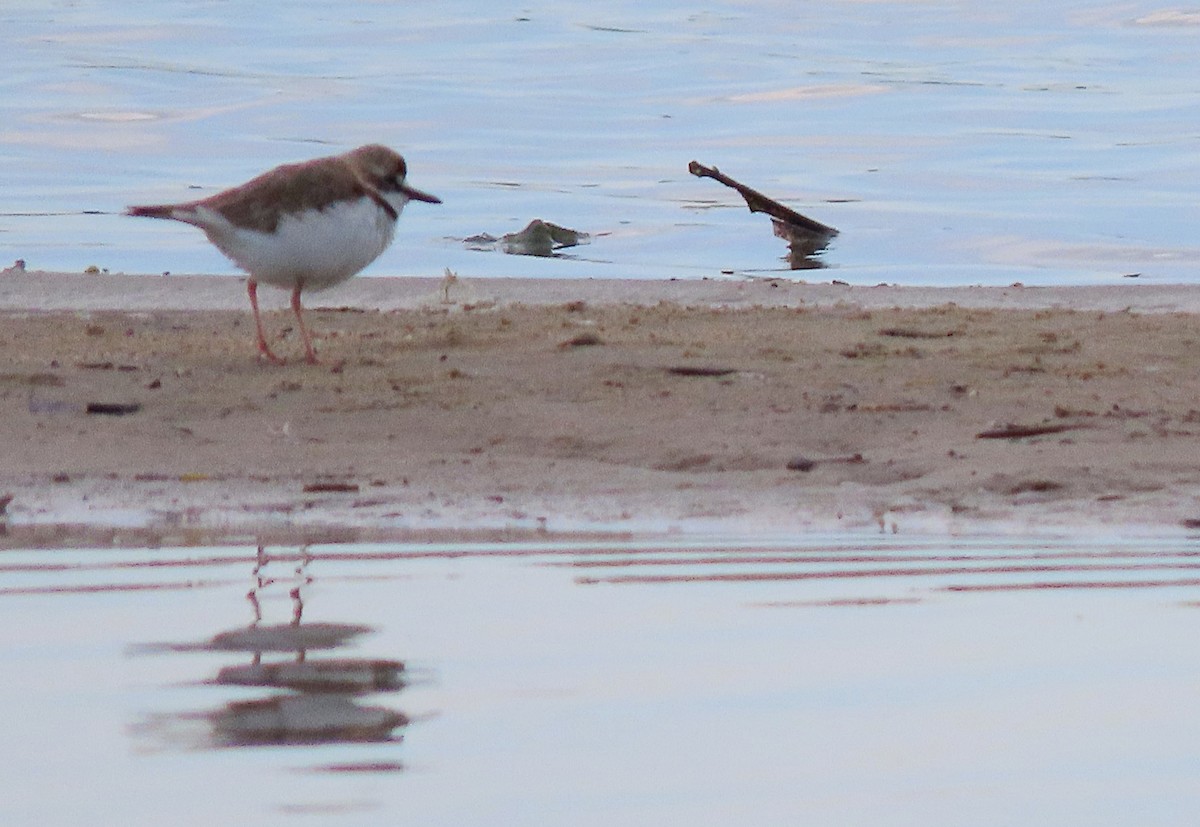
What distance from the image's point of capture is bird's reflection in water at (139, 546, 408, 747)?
10.8ft

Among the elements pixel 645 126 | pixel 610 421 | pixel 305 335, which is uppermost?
pixel 645 126

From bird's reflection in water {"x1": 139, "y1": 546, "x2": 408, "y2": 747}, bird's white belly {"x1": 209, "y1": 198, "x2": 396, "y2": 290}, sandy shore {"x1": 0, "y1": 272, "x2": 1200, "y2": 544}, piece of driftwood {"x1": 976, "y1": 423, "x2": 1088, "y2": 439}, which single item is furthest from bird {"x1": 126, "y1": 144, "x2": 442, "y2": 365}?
bird's reflection in water {"x1": 139, "y1": 546, "x2": 408, "y2": 747}

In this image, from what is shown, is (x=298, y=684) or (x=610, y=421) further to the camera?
(x=610, y=421)

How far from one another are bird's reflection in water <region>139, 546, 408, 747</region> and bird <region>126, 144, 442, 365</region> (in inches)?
134

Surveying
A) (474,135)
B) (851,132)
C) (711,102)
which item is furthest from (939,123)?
(474,135)

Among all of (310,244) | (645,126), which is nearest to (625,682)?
(310,244)

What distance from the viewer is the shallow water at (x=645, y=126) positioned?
12.1 meters

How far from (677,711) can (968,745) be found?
1.49 ft

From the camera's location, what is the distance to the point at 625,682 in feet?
11.8

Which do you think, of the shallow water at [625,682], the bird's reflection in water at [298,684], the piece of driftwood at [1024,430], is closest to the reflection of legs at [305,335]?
the piece of driftwood at [1024,430]

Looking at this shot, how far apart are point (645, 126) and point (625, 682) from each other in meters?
14.6

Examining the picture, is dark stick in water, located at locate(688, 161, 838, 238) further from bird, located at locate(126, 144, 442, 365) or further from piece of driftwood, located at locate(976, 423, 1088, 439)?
piece of driftwood, located at locate(976, 423, 1088, 439)

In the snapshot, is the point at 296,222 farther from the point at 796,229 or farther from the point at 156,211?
the point at 796,229

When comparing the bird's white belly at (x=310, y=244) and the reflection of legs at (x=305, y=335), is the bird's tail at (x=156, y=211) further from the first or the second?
the reflection of legs at (x=305, y=335)
